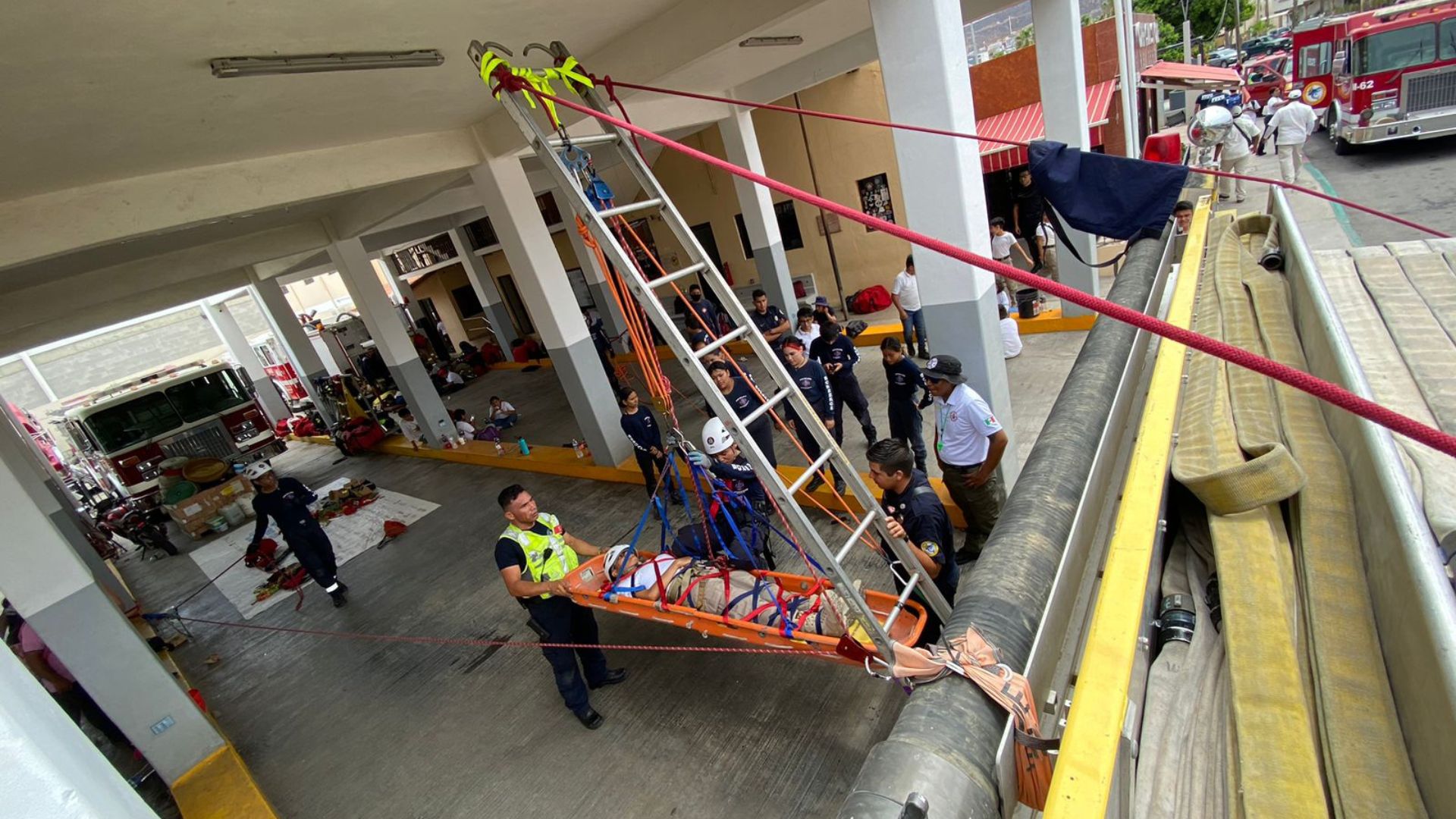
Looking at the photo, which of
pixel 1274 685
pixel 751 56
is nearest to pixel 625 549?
pixel 1274 685

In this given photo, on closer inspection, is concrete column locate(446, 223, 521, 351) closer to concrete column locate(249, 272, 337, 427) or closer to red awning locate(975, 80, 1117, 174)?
concrete column locate(249, 272, 337, 427)

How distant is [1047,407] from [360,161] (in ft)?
25.0

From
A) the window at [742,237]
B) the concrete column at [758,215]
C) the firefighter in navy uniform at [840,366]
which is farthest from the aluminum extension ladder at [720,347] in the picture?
the window at [742,237]

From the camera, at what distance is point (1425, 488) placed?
1.65 metres

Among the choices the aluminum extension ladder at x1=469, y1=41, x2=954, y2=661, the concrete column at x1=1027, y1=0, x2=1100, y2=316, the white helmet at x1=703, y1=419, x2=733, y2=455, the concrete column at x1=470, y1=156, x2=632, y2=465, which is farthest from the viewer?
the concrete column at x1=470, y1=156, x2=632, y2=465

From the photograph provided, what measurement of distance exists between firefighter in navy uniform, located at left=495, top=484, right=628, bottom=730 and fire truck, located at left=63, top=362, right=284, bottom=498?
41.8 feet

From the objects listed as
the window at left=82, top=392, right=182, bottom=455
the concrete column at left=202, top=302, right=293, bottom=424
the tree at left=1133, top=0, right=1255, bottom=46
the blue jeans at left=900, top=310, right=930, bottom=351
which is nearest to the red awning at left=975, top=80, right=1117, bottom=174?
the blue jeans at left=900, top=310, right=930, bottom=351

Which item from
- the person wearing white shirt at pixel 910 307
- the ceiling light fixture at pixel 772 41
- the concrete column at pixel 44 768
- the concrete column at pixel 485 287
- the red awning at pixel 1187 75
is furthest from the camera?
the concrete column at pixel 485 287

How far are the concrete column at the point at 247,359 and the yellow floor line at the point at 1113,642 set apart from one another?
894 inches

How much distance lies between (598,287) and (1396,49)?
16.3 metres

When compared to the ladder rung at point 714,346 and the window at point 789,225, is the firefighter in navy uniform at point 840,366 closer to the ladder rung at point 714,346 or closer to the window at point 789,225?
the ladder rung at point 714,346

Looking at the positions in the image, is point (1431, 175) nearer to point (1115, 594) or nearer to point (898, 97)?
point (898, 97)

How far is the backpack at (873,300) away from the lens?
514 inches

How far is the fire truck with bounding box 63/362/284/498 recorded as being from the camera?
519 inches
